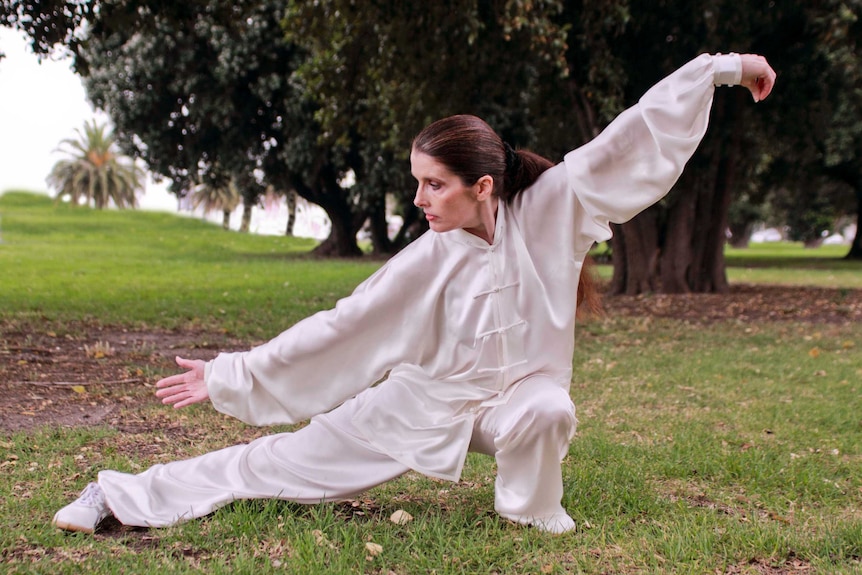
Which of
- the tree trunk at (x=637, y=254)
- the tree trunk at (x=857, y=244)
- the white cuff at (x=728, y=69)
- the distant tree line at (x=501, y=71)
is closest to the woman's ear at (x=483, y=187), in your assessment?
the white cuff at (x=728, y=69)

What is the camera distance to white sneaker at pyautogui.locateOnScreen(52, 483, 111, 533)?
3174 millimetres

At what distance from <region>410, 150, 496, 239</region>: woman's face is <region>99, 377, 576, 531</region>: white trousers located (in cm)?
67

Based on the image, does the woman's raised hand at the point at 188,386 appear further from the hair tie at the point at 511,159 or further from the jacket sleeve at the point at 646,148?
the jacket sleeve at the point at 646,148

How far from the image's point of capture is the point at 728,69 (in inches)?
125

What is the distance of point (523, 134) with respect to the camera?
74.9 feet

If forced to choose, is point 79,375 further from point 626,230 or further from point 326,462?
point 626,230

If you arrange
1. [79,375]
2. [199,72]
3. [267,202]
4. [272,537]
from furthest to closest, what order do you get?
[267,202] → [199,72] → [79,375] → [272,537]

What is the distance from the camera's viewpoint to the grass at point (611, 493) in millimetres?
3000

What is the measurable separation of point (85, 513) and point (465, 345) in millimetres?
1545

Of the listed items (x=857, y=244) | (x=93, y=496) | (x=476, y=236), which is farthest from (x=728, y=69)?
(x=857, y=244)

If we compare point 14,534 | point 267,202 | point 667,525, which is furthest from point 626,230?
point 267,202

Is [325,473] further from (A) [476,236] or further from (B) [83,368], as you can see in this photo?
(B) [83,368]

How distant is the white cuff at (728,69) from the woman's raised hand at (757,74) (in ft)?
0.06

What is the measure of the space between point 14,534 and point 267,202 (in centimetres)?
4813
